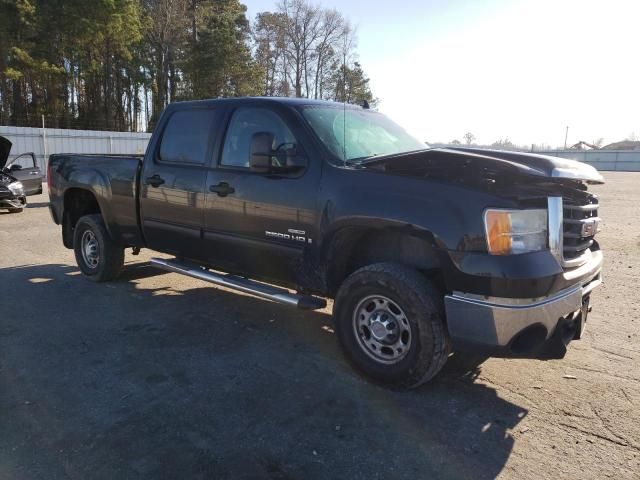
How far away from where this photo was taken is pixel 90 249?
626 centimetres

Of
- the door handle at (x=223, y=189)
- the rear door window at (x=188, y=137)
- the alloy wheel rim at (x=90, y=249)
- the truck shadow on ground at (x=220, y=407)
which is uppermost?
the rear door window at (x=188, y=137)

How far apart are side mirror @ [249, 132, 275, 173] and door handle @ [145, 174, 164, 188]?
5.07ft

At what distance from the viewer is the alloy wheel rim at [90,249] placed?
20.3 ft

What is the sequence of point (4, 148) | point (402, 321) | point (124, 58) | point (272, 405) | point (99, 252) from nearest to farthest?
1. point (272, 405)
2. point (402, 321)
3. point (99, 252)
4. point (4, 148)
5. point (124, 58)

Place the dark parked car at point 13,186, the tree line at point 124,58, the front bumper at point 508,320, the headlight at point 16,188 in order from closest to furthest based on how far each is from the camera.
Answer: the front bumper at point 508,320 < the dark parked car at point 13,186 < the headlight at point 16,188 < the tree line at point 124,58

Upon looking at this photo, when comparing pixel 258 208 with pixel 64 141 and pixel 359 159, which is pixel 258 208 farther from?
pixel 64 141

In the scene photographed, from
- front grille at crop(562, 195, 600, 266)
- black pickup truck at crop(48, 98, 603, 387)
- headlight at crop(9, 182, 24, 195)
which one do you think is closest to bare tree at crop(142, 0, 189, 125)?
headlight at crop(9, 182, 24, 195)

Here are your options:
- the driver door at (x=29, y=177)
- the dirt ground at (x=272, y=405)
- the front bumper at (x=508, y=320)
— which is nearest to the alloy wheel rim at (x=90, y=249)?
the dirt ground at (x=272, y=405)

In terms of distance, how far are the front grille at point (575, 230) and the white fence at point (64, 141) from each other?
22.8 metres

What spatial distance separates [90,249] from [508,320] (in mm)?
5143

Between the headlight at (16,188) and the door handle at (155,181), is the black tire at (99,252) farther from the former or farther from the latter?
the headlight at (16,188)

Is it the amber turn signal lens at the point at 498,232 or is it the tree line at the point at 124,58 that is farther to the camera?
the tree line at the point at 124,58

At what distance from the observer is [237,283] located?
4492mm

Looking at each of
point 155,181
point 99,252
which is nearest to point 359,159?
point 155,181
